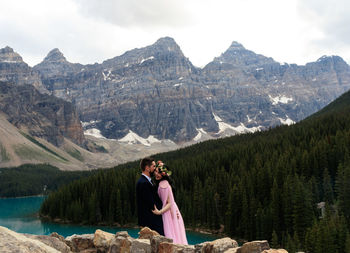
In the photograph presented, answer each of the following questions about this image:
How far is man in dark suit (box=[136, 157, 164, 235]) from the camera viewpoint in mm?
15805

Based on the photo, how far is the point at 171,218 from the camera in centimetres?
1645

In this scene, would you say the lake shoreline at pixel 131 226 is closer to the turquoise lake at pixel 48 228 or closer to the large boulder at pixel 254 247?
the turquoise lake at pixel 48 228

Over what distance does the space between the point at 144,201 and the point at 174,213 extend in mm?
1429

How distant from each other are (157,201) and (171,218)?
0.99m

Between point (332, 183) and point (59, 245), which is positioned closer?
point (59, 245)

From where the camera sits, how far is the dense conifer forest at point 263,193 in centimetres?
7400

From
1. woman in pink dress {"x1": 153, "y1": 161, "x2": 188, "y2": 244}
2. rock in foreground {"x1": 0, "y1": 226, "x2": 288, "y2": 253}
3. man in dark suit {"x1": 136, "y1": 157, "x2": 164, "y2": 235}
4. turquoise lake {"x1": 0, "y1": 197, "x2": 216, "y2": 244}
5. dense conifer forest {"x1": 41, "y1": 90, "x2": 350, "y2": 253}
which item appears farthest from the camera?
turquoise lake {"x1": 0, "y1": 197, "x2": 216, "y2": 244}

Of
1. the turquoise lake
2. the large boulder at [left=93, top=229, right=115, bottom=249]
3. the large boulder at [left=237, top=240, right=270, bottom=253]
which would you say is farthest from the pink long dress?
the turquoise lake

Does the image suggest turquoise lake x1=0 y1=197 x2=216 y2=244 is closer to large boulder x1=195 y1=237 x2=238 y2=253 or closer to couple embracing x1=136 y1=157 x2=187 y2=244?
couple embracing x1=136 y1=157 x2=187 y2=244

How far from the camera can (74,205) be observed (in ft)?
381

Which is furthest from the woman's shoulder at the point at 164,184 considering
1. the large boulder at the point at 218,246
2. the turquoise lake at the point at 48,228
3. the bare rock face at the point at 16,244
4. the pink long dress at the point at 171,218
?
the turquoise lake at the point at 48,228

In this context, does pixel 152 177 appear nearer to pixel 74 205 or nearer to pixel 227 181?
pixel 227 181

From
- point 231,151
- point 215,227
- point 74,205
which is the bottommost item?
point 215,227

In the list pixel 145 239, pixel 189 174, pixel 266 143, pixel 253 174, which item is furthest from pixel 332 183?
pixel 145 239
